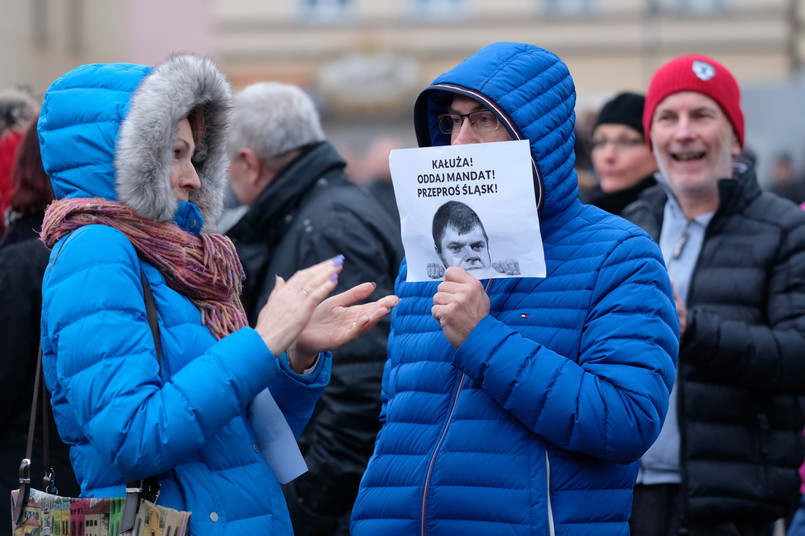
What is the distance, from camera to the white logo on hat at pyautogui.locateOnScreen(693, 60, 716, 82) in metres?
3.88

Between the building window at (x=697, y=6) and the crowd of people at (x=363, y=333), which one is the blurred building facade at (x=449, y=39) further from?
the crowd of people at (x=363, y=333)

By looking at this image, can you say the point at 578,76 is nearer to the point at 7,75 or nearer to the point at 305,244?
the point at 7,75

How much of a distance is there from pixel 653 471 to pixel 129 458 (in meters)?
2.05

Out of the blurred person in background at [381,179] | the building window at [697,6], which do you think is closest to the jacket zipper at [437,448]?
the blurred person in background at [381,179]

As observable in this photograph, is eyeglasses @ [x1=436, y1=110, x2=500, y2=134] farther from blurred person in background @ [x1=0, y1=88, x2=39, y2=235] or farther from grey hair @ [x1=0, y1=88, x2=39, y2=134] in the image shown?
grey hair @ [x1=0, y1=88, x2=39, y2=134]

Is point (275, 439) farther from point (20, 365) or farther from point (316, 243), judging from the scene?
point (316, 243)

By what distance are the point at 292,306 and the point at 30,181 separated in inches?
65.7

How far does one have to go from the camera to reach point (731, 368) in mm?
3412

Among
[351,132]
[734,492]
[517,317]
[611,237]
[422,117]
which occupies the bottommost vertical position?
[351,132]

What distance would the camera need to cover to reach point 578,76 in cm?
2622

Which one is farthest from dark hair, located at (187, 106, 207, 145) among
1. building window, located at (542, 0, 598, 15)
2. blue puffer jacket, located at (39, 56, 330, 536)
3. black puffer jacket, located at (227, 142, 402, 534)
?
building window, located at (542, 0, 598, 15)

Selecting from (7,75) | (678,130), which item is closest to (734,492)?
(678,130)

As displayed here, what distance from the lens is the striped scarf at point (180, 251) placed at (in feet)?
7.72

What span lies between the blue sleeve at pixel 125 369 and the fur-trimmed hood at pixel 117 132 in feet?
0.42
